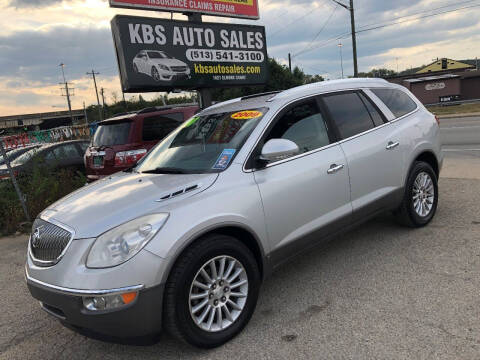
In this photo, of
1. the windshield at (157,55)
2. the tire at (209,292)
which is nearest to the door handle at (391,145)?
the tire at (209,292)

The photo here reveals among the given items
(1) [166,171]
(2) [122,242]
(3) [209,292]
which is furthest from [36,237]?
(3) [209,292]

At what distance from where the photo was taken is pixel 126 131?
22.9 feet

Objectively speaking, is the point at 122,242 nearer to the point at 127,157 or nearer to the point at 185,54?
the point at 127,157

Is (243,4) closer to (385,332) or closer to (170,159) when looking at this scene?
(170,159)

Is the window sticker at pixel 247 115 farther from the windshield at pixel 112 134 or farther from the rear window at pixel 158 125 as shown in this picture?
the windshield at pixel 112 134

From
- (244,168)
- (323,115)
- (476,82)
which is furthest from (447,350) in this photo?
(476,82)

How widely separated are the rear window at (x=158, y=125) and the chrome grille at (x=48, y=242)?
13.6 feet

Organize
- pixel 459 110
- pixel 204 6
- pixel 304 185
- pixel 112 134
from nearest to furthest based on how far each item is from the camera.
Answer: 1. pixel 304 185
2. pixel 112 134
3. pixel 204 6
4. pixel 459 110

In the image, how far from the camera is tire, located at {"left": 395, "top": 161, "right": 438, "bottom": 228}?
14.6 ft

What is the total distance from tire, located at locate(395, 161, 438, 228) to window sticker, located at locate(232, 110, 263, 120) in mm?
2031

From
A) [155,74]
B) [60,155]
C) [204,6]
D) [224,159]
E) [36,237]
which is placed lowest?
[36,237]

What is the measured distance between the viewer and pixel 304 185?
3354mm

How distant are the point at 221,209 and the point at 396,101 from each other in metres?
2.91

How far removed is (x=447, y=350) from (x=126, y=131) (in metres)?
5.90
